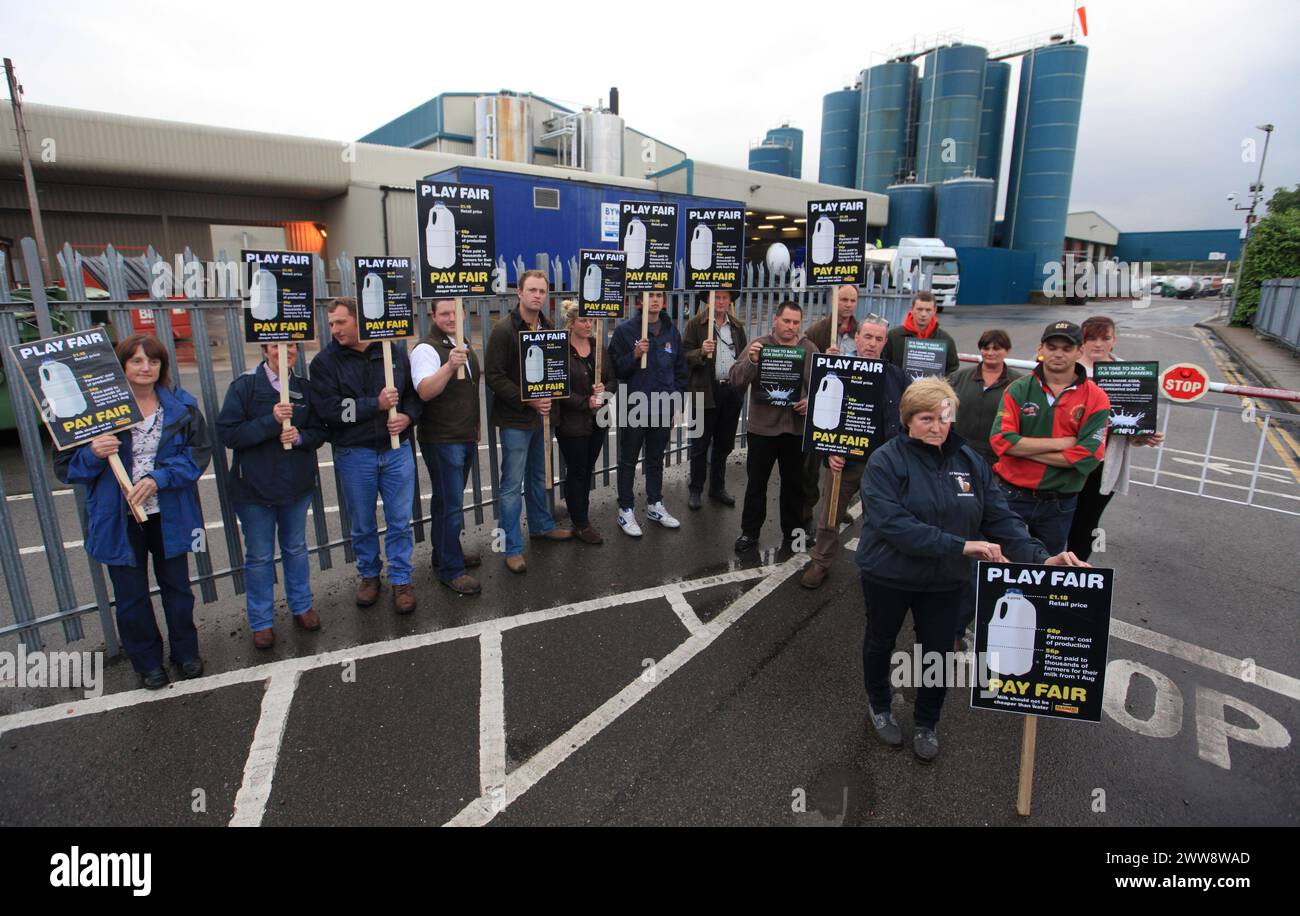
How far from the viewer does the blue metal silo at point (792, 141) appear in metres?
69.0

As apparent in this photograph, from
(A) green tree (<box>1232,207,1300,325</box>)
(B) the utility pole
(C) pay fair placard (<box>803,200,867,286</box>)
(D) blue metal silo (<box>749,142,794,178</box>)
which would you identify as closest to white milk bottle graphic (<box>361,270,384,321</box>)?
(C) pay fair placard (<box>803,200,867,286</box>)

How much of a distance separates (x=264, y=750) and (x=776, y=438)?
4381 mm

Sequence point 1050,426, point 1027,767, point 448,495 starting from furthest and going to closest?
point 448,495, point 1050,426, point 1027,767

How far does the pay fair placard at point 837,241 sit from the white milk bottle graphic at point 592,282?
6.27 feet

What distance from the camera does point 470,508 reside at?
6.68 meters

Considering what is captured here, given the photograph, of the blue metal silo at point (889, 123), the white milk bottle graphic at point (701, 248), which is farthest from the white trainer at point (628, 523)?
the blue metal silo at point (889, 123)

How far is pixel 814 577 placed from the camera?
224 inches

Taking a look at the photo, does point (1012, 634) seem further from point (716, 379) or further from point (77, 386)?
point (77, 386)

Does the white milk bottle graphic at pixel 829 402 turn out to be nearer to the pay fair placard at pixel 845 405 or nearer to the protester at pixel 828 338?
the pay fair placard at pixel 845 405

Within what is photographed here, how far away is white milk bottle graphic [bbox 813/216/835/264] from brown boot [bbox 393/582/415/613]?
4.61 metres
